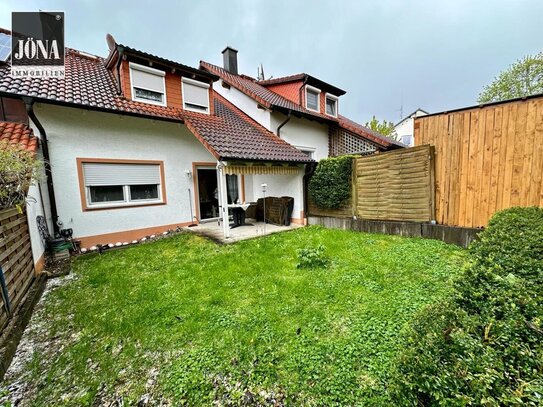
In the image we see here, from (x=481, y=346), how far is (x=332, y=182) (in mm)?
7471

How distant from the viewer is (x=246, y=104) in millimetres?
11914

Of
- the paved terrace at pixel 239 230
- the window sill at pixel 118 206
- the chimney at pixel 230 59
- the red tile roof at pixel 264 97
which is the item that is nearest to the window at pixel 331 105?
the red tile roof at pixel 264 97

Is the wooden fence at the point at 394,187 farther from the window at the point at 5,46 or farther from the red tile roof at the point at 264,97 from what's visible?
the window at the point at 5,46

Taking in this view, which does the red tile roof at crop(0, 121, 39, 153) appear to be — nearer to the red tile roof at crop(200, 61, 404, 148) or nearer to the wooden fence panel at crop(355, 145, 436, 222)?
the red tile roof at crop(200, 61, 404, 148)

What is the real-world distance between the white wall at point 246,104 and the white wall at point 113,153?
11.2 feet

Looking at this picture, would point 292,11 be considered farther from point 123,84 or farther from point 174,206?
point 174,206

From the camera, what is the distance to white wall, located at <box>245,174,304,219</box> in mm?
9594

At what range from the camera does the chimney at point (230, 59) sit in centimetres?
1374

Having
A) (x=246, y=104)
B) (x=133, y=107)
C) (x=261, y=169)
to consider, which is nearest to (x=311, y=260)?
(x=261, y=169)

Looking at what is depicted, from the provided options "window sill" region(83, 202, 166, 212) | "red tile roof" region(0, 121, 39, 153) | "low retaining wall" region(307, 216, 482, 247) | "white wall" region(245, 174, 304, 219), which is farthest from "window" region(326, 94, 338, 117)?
"red tile roof" region(0, 121, 39, 153)

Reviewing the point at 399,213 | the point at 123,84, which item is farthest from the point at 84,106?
the point at 399,213

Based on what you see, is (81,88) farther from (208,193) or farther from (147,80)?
(208,193)

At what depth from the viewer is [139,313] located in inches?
145

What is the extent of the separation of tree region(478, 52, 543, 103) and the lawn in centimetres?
2908
